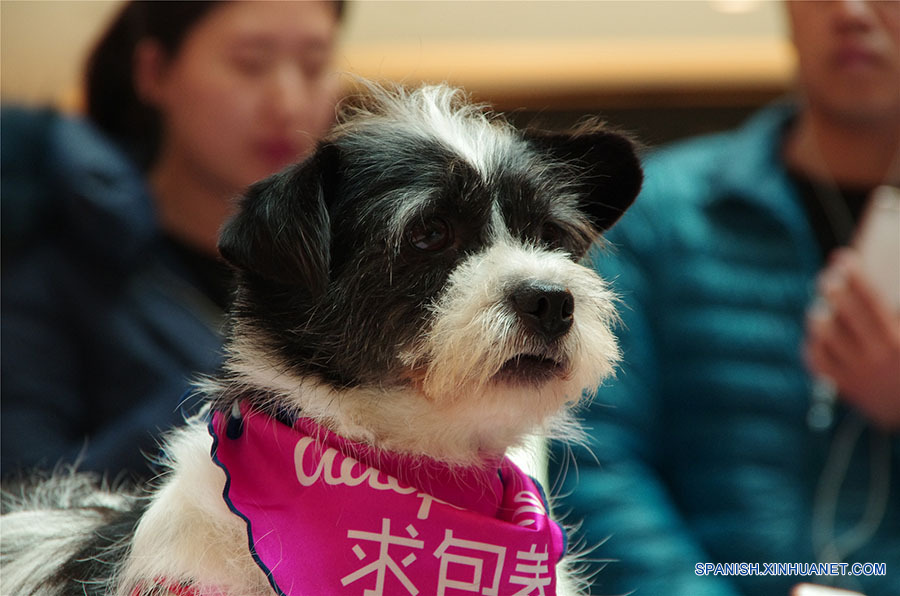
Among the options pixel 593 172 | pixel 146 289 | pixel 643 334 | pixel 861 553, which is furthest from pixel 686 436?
pixel 146 289

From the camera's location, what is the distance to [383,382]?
1084 mm

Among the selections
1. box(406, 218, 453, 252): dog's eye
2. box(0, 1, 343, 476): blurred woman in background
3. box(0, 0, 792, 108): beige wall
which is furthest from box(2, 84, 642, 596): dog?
box(0, 0, 792, 108): beige wall

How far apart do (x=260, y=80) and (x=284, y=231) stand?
87 centimetres

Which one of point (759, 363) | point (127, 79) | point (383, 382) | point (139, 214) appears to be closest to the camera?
point (383, 382)

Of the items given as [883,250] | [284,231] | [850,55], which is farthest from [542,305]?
[850,55]

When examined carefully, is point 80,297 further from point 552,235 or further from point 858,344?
point 858,344

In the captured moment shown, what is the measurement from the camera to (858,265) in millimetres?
1542

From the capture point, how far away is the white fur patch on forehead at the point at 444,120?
112cm

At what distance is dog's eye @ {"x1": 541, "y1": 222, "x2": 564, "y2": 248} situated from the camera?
1.16 m

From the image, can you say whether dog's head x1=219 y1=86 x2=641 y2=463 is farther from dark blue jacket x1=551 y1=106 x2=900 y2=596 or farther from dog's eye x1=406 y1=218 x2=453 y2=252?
dark blue jacket x1=551 y1=106 x2=900 y2=596

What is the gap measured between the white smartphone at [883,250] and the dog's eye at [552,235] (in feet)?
2.20

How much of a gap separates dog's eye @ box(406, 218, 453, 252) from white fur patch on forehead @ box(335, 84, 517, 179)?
0.08 metres

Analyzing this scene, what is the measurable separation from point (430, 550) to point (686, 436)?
0.87 meters

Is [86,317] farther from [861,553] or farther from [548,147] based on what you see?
[861,553]
